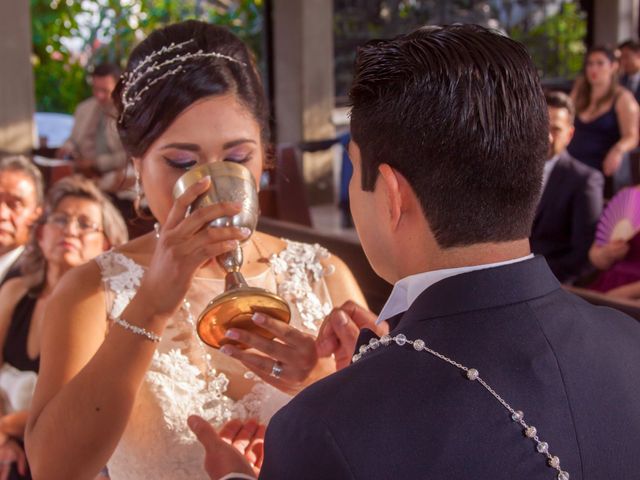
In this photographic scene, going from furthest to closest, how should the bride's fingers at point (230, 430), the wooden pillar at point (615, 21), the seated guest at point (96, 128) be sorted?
the wooden pillar at point (615, 21) < the seated guest at point (96, 128) < the bride's fingers at point (230, 430)

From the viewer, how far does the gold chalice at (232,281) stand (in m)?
1.63

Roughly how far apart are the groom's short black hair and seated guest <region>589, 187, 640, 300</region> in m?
3.41

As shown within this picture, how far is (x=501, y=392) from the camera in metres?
1.05

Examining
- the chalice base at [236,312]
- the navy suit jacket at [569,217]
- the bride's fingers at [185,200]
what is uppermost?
the bride's fingers at [185,200]

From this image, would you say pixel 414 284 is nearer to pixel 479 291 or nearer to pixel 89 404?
pixel 479 291

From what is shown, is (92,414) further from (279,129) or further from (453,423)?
(279,129)

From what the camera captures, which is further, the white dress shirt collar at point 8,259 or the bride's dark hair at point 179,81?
the white dress shirt collar at point 8,259

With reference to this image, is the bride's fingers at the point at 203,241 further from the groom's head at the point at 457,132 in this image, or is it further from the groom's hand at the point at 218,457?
the groom's head at the point at 457,132

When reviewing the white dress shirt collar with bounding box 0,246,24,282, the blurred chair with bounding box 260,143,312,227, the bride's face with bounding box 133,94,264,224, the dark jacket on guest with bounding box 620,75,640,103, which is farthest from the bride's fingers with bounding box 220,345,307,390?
the dark jacket on guest with bounding box 620,75,640,103

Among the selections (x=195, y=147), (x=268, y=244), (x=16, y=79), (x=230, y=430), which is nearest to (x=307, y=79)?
(x=16, y=79)

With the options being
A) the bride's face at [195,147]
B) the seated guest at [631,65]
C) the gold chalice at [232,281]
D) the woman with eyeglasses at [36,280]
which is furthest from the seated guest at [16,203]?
the seated guest at [631,65]

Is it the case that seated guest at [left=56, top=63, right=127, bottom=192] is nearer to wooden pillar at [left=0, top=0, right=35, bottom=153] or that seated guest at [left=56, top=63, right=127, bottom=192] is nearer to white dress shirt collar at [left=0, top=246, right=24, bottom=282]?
wooden pillar at [left=0, top=0, right=35, bottom=153]

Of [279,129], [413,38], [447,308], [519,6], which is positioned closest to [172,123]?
[413,38]

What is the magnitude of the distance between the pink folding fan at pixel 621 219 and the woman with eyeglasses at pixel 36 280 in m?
2.50
